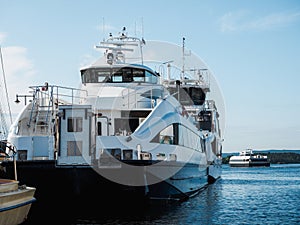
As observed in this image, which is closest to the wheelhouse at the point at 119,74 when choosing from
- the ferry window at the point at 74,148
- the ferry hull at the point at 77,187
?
the ferry window at the point at 74,148

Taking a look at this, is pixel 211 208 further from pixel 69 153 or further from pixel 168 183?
pixel 69 153

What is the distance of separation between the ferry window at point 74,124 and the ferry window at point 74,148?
47 cm

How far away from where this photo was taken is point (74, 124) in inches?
700

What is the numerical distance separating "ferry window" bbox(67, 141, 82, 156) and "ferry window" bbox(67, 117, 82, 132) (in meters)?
0.47

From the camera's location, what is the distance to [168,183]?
18656mm

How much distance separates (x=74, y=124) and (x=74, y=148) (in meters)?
0.87

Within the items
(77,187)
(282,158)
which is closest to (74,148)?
(77,187)

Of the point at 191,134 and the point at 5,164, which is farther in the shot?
the point at 191,134

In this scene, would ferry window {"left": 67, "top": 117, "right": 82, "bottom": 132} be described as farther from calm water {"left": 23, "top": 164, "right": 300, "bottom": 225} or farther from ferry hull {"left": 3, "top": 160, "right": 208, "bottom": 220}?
calm water {"left": 23, "top": 164, "right": 300, "bottom": 225}

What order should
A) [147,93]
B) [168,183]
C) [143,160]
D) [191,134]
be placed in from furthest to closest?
1. [191,134]
2. [147,93]
3. [168,183]
4. [143,160]

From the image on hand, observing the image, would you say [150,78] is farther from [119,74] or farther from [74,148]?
[74,148]

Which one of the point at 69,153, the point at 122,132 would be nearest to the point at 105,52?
the point at 122,132

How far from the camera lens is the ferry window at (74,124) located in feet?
58.3

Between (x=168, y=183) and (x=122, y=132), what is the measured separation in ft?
9.45
